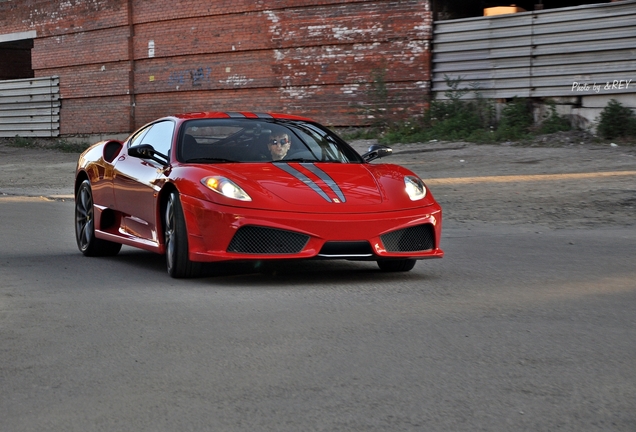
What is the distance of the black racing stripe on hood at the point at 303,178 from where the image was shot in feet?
24.5

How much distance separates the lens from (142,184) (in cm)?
849

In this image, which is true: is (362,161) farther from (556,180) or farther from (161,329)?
(556,180)

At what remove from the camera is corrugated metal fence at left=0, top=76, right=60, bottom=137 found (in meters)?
32.2

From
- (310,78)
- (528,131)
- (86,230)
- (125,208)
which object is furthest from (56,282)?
(310,78)

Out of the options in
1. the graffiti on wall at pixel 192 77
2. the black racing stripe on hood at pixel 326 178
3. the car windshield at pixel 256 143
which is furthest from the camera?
the graffiti on wall at pixel 192 77

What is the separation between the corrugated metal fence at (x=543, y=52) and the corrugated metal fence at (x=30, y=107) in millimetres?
13901

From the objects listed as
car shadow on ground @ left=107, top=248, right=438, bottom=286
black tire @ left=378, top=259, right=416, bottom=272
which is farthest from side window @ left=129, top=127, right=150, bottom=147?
black tire @ left=378, top=259, right=416, bottom=272

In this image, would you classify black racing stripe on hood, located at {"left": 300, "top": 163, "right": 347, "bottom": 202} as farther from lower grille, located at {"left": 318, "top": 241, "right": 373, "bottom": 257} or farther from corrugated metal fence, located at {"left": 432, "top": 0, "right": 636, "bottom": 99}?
corrugated metal fence, located at {"left": 432, "top": 0, "right": 636, "bottom": 99}

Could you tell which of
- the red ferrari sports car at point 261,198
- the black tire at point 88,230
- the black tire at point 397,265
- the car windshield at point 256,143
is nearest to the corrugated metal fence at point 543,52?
the car windshield at point 256,143

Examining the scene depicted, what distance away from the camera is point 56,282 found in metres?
7.83

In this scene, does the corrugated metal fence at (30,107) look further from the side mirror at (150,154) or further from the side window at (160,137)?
the side mirror at (150,154)

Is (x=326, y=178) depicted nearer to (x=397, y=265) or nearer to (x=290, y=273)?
(x=290, y=273)

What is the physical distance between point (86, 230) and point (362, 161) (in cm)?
276

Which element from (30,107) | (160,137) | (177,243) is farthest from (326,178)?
(30,107)
